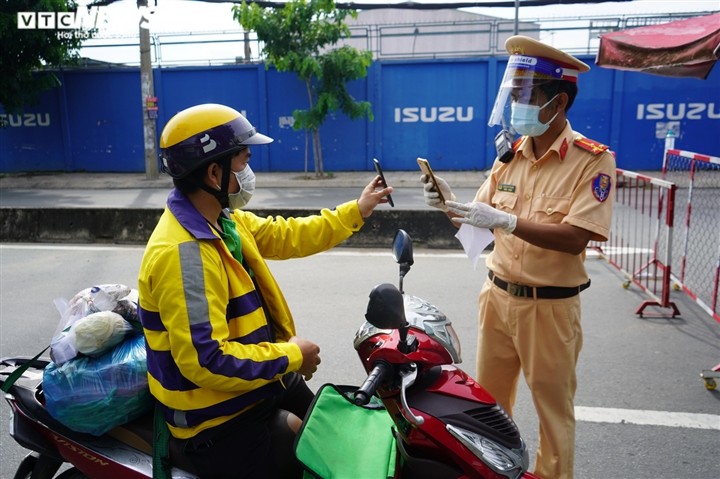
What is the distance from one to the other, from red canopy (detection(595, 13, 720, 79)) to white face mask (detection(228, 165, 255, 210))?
13.0 ft

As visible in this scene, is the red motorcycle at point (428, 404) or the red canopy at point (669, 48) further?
the red canopy at point (669, 48)

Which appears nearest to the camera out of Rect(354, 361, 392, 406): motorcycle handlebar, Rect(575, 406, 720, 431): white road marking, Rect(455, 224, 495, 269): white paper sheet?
Rect(354, 361, 392, 406): motorcycle handlebar

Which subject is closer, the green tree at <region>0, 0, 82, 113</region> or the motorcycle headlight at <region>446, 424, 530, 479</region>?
the motorcycle headlight at <region>446, 424, 530, 479</region>

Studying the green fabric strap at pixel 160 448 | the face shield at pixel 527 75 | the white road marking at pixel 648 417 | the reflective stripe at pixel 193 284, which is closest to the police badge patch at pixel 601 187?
the face shield at pixel 527 75

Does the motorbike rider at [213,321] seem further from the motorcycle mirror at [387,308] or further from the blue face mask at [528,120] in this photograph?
the blue face mask at [528,120]

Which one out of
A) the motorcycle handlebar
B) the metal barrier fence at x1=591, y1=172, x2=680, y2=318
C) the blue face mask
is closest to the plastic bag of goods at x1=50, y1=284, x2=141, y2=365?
the motorcycle handlebar

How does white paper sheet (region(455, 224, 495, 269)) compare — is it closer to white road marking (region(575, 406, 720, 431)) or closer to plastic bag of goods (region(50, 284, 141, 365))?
plastic bag of goods (region(50, 284, 141, 365))

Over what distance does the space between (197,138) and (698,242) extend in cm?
754

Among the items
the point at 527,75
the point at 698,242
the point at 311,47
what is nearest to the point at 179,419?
the point at 527,75

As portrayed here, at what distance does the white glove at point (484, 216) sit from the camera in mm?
2541

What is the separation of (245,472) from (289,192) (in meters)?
12.6

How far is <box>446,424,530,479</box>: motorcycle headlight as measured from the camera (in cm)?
193

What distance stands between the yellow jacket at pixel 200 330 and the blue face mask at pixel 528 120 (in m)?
1.33

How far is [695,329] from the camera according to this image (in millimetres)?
5117
